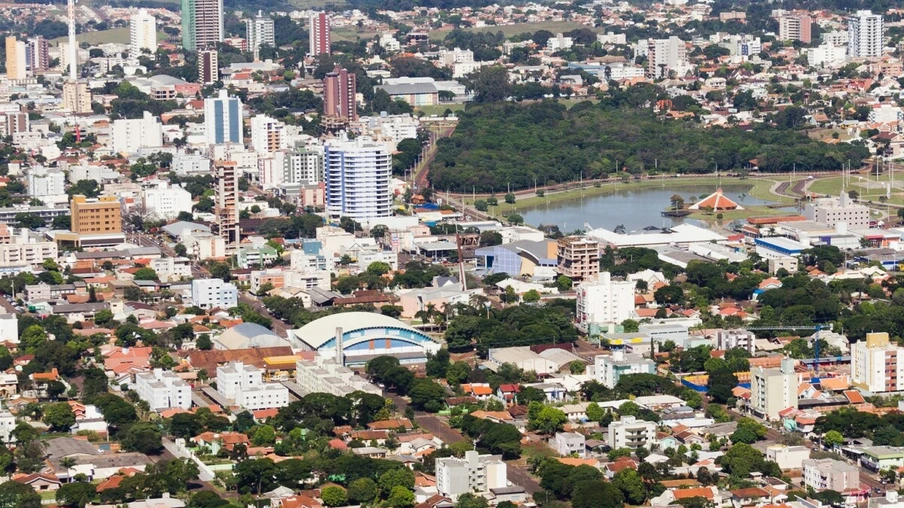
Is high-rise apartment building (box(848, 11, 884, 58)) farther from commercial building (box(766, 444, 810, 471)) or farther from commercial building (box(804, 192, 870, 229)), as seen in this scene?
commercial building (box(766, 444, 810, 471))

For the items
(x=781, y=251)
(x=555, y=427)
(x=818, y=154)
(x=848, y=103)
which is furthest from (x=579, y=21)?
(x=555, y=427)

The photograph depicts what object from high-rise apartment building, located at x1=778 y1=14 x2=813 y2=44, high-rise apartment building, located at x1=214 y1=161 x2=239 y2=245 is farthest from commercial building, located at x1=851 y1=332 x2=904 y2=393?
high-rise apartment building, located at x1=778 y1=14 x2=813 y2=44

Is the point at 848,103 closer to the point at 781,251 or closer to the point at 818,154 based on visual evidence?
the point at 818,154

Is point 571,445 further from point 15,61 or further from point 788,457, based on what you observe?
point 15,61

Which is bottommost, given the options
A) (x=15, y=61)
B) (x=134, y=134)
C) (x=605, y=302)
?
(x=605, y=302)

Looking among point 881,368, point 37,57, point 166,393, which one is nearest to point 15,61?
point 37,57

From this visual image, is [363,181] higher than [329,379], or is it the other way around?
[363,181]
